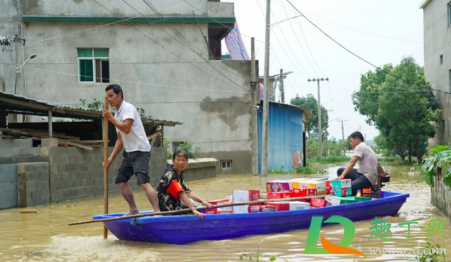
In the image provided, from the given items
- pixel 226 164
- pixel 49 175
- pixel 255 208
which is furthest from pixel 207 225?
pixel 226 164

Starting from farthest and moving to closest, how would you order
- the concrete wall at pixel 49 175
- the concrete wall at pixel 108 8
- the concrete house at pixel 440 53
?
the concrete house at pixel 440 53 < the concrete wall at pixel 108 8 < the concrete wall at pixel 49 175

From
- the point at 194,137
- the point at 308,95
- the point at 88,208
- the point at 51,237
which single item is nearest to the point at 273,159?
the point at 194,137

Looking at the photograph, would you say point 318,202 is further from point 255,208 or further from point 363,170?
point 363,170

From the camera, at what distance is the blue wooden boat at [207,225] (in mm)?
7328

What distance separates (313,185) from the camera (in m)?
9.18

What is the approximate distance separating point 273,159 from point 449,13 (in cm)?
1132

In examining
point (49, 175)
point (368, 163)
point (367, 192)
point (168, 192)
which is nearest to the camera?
point (168, 192)

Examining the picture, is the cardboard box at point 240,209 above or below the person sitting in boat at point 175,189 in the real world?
below

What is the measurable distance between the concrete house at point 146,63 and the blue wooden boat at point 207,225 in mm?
16701

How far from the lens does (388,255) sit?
666cm

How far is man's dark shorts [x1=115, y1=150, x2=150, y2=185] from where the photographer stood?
7.55 meters

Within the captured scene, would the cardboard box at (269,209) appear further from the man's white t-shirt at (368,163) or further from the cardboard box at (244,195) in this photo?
the man's white t-shirt at (368,163)

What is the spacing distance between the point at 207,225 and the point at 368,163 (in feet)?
12.9

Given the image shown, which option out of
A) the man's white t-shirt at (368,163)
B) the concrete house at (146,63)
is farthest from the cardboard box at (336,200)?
the concrete house at (146,63)
